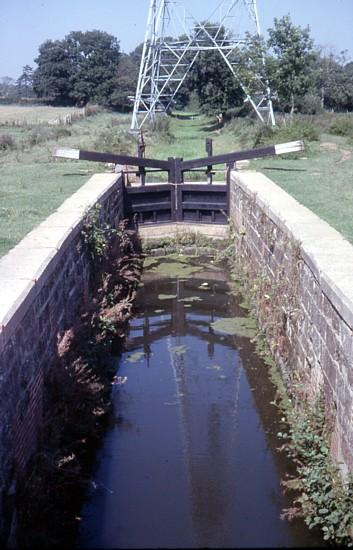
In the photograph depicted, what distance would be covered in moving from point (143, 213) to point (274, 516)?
9.02 metres

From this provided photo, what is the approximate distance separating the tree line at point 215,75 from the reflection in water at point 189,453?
17721mm

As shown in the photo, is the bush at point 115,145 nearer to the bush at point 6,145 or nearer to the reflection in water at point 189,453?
the bush at point 6,145

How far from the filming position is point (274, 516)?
4.73 metres

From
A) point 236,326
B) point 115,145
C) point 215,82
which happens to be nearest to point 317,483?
point 236,326

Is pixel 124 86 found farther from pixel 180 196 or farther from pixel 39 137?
pixel 180 196

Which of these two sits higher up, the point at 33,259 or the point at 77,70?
the point at 77,70

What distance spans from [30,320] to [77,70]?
63.0 meters

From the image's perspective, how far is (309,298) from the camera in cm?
558


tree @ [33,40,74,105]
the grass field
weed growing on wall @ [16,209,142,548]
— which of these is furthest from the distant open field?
weed growing on wall @ [16,209,142,548]

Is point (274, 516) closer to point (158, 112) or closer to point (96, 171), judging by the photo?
point (96, 171)

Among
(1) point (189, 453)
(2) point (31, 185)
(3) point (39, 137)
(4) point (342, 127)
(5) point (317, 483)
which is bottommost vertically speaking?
(1) point (189, 453)

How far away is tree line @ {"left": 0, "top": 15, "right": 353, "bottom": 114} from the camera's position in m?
24.0

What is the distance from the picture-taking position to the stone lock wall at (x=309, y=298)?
4355 millimetres

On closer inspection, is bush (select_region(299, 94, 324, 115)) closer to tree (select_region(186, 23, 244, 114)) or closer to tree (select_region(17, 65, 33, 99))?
tree (select_region(186, 23, 244, 114))
